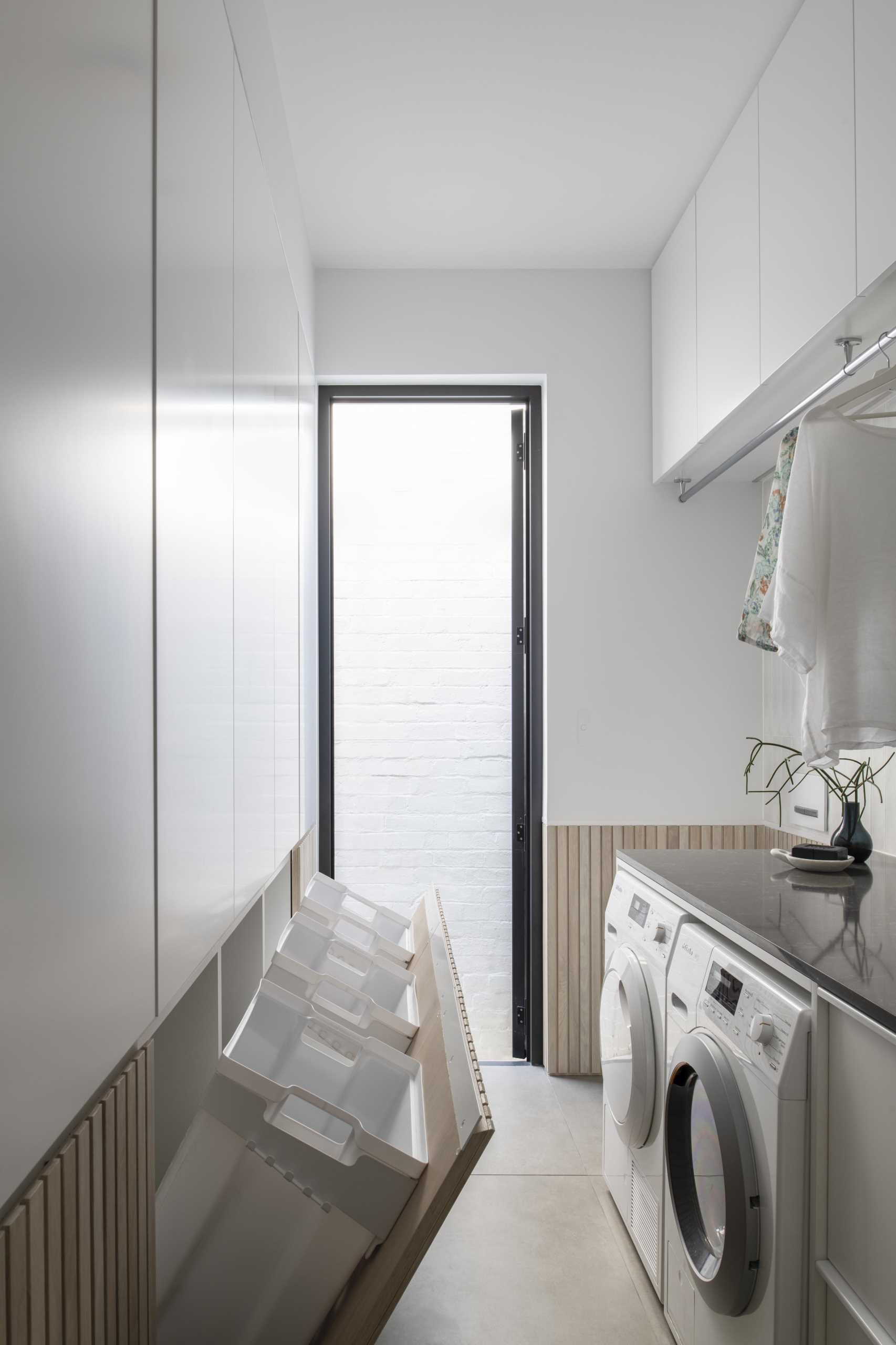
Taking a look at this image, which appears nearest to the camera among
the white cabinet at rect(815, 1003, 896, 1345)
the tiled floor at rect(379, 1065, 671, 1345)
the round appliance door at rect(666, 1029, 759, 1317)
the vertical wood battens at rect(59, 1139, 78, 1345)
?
the vertical wood battens at rect(59, 1139, 78, 1345)

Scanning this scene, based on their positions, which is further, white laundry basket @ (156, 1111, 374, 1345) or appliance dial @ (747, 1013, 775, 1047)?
appliance dial @ (747, 1013, 775, 1047)

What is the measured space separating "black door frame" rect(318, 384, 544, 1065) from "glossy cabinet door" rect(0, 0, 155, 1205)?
8.32 feet

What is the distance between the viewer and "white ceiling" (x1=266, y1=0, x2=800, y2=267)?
2236 mm

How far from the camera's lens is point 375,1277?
1.30m

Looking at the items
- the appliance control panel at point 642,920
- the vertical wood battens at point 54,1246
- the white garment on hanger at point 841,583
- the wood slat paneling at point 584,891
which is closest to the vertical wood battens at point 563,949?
the wood slat paneling at point 584,891

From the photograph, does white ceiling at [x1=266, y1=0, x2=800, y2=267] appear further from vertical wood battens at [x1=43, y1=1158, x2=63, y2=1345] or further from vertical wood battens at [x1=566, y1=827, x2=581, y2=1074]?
vertical wood battens at [x1=43, y1=1158, x2=63, y2=1345]

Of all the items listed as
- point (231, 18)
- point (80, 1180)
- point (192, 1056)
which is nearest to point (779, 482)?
point (231, 18)

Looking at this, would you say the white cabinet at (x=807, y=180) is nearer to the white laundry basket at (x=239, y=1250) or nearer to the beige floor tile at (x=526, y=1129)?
the white laundry basket at (x=239, y=1250)

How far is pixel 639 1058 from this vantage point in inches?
85.4

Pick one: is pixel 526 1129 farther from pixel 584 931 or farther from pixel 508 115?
pixel 508 115

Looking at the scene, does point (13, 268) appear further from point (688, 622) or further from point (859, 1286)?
point (688, 622)

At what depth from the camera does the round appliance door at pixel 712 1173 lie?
Result: 1.55m

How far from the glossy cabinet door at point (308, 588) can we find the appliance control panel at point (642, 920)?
0.91 m

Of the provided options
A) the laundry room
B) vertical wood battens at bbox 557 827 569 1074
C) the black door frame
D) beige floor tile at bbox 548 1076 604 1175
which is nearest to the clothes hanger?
the laundry room
